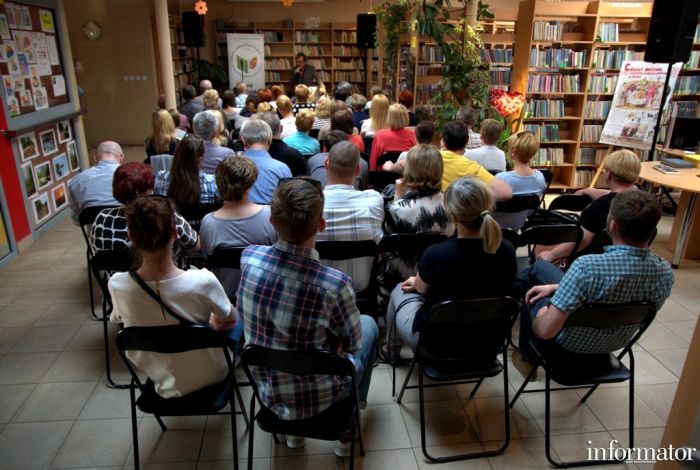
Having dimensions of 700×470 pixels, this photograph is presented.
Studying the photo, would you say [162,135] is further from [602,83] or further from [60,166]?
[602,83]

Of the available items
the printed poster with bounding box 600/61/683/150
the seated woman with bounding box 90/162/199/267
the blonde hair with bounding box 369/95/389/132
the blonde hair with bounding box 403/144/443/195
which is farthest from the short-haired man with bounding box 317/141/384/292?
the printed poster with bounding box 600/61/683/150

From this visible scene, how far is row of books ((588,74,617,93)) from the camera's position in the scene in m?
6.31

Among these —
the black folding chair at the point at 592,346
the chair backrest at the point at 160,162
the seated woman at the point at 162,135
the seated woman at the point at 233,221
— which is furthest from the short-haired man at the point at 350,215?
the seated woman at the point at 162,135

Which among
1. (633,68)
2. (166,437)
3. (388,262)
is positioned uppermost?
(633,68)

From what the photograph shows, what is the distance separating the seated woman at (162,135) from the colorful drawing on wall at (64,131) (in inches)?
71.5

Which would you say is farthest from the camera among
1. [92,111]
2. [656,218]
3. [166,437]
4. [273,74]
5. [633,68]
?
[273,74]

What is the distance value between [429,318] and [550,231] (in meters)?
1.35

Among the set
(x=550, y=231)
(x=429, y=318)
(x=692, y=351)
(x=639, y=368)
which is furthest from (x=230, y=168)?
(x=639, y=368)

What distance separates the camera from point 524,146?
366cm

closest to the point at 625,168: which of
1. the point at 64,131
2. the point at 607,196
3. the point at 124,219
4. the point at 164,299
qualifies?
the point at 607,196

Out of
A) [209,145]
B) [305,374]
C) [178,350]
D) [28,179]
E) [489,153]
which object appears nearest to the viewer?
[305,374]

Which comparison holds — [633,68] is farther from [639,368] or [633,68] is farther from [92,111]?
[92,111]

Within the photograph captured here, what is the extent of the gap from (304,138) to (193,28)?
6511 mm

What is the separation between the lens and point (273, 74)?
1203 cm
